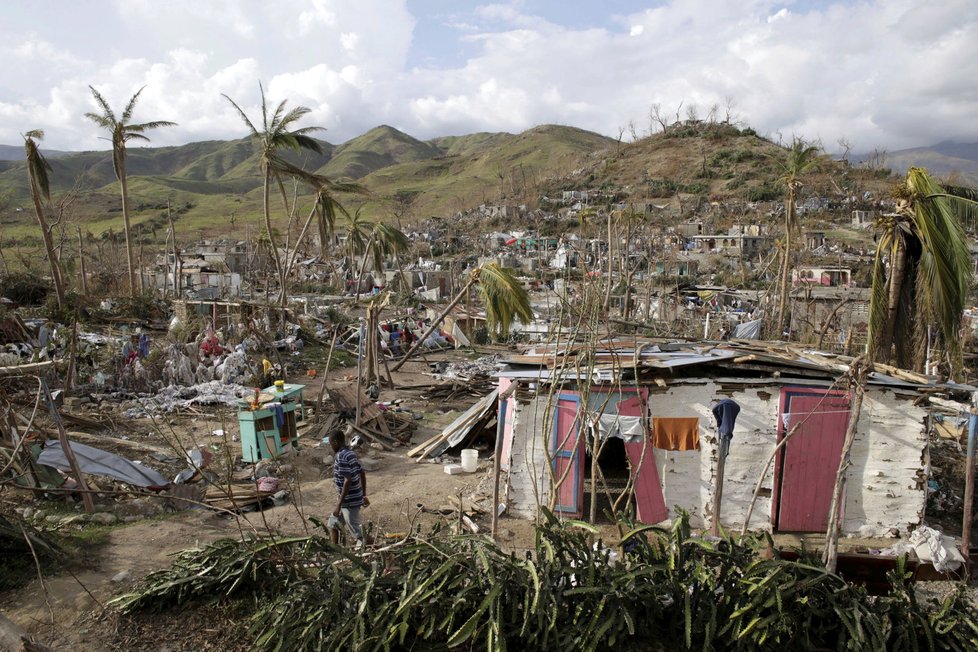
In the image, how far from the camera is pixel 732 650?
4.39m

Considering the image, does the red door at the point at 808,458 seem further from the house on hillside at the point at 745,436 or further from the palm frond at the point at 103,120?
the palm frond at the point at 103,120

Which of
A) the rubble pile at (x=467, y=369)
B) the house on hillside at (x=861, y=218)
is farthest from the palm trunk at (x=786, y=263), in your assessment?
the house on hillside at (x=861, y=218)

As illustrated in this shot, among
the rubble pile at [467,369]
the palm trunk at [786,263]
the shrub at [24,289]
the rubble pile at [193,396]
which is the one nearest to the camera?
the rubble pile at [193,396]

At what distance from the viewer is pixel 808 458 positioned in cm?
695

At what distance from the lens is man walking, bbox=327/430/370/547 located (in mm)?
5859

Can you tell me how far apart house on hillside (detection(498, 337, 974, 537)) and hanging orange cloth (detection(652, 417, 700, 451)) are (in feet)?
0.04

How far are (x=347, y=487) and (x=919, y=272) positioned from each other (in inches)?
283

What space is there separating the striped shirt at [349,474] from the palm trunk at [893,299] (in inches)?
271

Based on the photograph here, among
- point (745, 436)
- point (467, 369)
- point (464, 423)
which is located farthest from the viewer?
point (467, 369)

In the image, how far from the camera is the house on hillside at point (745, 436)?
6.73 metres

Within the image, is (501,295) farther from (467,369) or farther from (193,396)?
(193,396)

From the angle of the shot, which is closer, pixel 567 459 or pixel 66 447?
pixel 66 447

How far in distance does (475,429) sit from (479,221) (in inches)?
1917

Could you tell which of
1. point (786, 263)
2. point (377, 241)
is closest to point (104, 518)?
point (786, 263)
